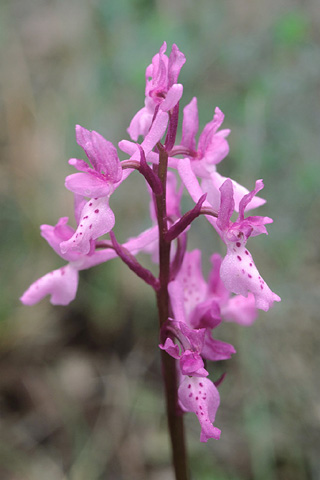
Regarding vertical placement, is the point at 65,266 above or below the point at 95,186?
below

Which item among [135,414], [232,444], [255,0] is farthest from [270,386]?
[255,0]

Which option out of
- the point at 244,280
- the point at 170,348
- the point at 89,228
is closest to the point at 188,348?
the point at 170,348

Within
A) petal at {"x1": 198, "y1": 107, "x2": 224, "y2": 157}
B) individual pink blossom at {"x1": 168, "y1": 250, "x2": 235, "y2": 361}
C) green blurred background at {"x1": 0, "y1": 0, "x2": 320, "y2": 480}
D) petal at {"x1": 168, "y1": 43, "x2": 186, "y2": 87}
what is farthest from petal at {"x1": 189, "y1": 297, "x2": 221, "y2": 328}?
green blurred background at {"x1": 0, "y1": 0, "x2": 320, "y2": 480}

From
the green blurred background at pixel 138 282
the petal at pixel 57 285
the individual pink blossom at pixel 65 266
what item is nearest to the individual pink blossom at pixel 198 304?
the individual pink blossom at pixel 65 266

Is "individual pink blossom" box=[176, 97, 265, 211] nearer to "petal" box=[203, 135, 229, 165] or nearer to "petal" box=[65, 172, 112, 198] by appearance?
"petal" box=[203, 135, 229, 165]

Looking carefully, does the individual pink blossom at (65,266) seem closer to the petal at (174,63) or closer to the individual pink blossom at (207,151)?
the individual pink blossom at (207,151)

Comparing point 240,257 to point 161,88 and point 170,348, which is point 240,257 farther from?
point 161,88
